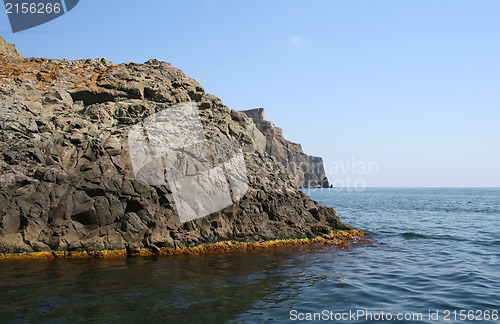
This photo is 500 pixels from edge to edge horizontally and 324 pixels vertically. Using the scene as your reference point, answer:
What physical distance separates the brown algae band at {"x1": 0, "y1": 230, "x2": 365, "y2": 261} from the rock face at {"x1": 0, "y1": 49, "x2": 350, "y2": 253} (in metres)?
0.33

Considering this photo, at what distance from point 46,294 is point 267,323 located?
25.8ft

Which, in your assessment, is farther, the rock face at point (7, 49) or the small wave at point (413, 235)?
the rock face at point (7, 49)

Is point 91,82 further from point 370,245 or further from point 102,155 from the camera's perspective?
point 370,245

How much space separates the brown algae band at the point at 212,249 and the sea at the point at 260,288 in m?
0.89

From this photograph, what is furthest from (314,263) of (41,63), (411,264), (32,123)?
(41,63)

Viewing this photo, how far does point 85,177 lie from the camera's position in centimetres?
1989

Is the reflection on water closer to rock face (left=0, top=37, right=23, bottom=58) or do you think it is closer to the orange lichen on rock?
the orange lichen on rock

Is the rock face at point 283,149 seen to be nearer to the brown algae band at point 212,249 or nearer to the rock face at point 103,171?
the rock face at point 103,171

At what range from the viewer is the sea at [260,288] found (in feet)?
34.8

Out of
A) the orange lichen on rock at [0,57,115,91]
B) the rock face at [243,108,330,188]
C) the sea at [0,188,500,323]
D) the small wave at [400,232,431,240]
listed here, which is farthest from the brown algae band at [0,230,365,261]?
the rock face at [243,108,330,188]

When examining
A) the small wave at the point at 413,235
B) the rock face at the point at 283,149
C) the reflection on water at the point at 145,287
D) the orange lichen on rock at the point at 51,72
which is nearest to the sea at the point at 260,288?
the reflection on water at the point at 145,287

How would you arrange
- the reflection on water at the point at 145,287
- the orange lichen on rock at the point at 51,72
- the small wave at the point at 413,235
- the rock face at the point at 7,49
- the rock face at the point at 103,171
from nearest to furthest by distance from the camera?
the reflection on water at the point at 145,287 < the rock face at the point at 103,171 < the orange lichen on rock at the point at 51,72 < the small wave at the point at 413,235 < the rock face at the point at 7,49

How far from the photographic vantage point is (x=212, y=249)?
20516mm

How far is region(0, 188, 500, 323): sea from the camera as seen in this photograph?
10.6 metres
